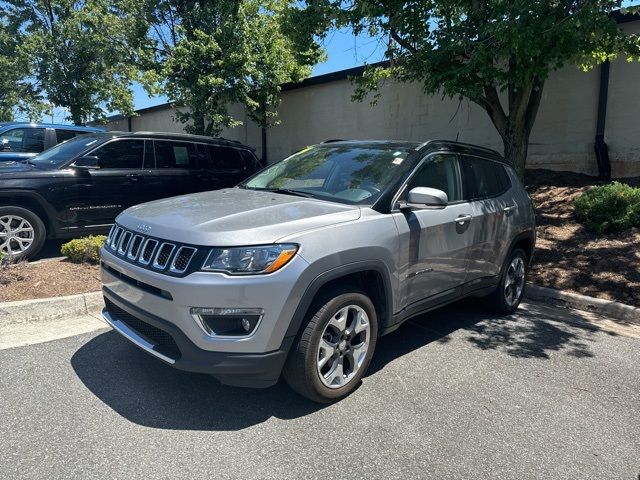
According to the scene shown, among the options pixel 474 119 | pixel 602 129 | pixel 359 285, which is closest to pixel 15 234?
pixel 359 285

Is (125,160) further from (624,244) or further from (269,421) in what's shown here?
(624,244)

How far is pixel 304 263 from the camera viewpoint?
2.93m

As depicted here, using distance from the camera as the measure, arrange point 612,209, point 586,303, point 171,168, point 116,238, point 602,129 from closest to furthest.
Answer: point 116,238
point 586,303
point 612,209
point 171,168
point 602,129

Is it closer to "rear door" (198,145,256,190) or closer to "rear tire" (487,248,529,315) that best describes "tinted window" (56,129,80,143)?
"rear door" (198,145,256,190)

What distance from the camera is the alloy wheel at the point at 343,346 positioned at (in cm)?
320

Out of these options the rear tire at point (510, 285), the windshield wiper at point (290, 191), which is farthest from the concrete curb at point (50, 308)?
the rear tire at point (510, 285)

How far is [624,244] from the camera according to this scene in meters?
6.88

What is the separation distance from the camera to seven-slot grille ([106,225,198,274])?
2910mm

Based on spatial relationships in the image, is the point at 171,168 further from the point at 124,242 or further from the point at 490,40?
the point at 490,40

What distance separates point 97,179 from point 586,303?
247 inches

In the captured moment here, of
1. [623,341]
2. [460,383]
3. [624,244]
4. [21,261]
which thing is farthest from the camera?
[624,244]

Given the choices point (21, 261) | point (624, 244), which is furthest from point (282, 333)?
→ point (624, 244)

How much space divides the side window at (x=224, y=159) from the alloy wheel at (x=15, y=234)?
8.69 ft

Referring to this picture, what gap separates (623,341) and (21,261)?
6379mm
